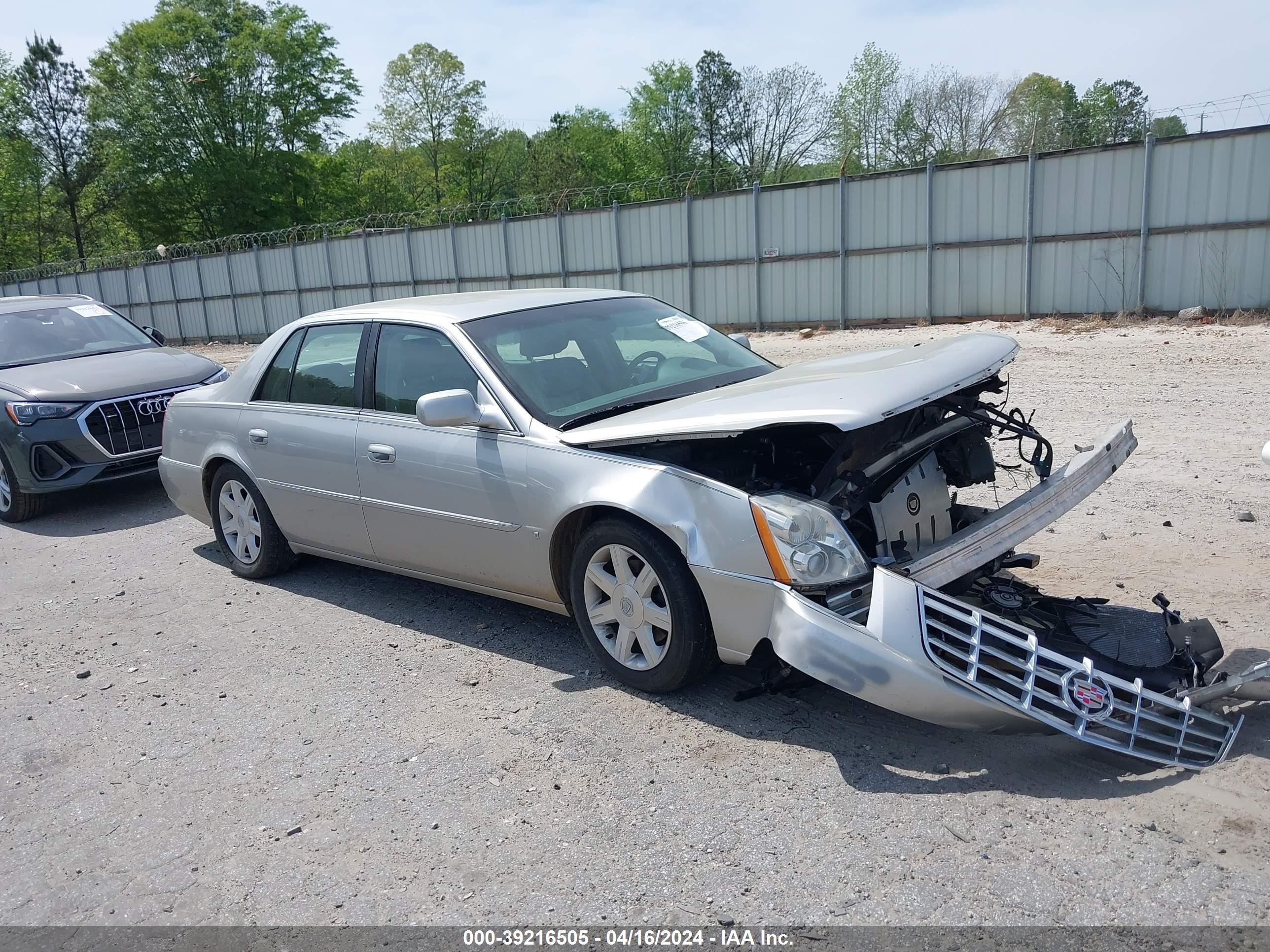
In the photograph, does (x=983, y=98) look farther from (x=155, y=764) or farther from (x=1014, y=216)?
(x=155, y=764)

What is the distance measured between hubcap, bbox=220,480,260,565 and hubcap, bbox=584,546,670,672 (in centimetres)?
277

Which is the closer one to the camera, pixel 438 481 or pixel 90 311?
pixel 438 481

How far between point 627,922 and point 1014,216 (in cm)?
1772

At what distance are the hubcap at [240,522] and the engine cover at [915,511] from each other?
149 inches

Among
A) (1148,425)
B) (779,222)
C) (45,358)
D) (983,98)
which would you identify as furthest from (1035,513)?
(983,98)

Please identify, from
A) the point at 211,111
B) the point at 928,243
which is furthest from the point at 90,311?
the point at 211,111

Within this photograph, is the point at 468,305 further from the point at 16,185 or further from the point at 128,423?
the point at 16,185

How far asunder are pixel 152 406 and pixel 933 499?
6.75 m

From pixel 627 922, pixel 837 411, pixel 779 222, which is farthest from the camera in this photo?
pixel 779 222

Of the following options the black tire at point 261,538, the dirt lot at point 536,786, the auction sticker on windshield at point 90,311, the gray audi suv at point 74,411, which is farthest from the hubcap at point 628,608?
the auction sticker on windshield at point 90,311

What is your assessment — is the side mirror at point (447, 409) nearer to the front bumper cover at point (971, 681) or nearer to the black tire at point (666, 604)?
the black tire at point (666, 604)

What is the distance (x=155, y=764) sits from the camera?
3.78 meters

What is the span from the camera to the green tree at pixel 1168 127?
→ 631 inches

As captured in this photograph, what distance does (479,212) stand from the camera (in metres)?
25.7
